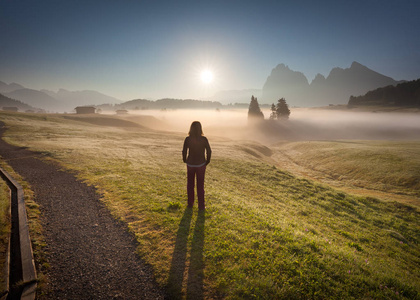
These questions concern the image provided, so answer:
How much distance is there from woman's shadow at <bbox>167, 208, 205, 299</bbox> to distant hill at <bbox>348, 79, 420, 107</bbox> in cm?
14868

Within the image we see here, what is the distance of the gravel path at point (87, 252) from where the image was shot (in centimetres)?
439

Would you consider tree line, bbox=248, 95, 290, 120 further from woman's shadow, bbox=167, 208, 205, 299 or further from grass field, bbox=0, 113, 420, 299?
woman's shadow, bbox=167, 208, 205, 299

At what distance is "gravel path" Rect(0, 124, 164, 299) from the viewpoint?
14.4ft

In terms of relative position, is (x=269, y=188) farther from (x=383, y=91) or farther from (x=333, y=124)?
(x=383, y=91)

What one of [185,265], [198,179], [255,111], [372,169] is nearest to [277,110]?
[255,111]

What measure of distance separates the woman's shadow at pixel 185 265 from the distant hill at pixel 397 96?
149m

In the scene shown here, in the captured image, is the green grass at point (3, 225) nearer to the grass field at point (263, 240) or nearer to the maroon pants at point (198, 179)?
the grass field at point (263, 240)

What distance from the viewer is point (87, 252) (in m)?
5.65

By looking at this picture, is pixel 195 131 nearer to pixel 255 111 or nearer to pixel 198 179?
pixel 198 179

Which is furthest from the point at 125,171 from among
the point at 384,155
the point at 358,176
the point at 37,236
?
the point at 384,155

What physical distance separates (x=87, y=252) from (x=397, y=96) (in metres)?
164

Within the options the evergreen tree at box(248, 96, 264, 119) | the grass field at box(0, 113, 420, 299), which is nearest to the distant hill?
the evergreen tree at box(248, 96, 264, 119)

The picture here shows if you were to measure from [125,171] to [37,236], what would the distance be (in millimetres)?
9353

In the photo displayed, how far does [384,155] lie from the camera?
3058 cm
